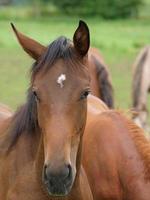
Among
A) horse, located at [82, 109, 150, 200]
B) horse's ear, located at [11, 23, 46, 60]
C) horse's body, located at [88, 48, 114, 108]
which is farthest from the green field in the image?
horse's ear, located at [11, 23, 46, 60]

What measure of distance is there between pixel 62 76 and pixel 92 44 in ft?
54.9

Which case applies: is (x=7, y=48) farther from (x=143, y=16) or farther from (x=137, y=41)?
(x=143, y=16)

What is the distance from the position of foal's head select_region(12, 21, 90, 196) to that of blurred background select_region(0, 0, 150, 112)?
6.31 meters

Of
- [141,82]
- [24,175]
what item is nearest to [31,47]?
[24,175]

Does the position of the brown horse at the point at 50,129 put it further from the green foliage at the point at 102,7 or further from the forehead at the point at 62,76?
the green foliage at the point at 102,7

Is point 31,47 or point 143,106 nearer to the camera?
point 31,47

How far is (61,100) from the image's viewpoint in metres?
3.97

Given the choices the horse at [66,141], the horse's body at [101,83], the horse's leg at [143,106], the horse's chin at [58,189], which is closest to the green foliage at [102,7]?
the horse's leg at [143,106]

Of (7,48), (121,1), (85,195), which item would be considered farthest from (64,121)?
(121,1)

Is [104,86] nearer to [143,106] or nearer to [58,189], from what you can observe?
[143,106]

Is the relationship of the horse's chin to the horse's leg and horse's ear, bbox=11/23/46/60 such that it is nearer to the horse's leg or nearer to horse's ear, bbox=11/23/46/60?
horse's ear, bbox=11/23/46/60

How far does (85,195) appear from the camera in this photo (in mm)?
4605

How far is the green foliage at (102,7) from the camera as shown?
3120 cm

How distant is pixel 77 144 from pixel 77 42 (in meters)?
0.62
